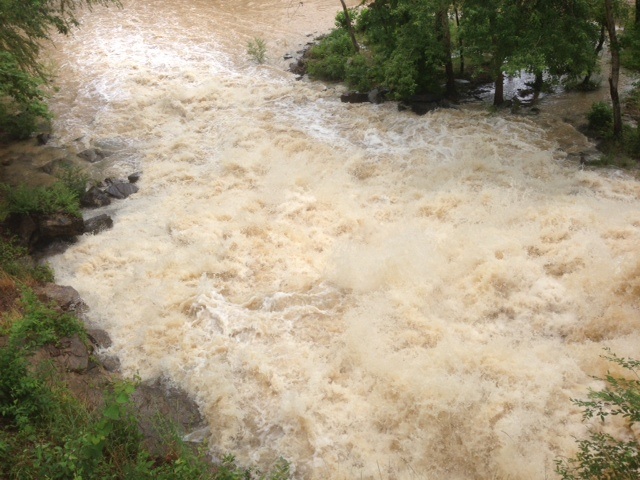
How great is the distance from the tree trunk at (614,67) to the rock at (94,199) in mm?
12095

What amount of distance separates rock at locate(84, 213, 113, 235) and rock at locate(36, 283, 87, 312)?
1.95m

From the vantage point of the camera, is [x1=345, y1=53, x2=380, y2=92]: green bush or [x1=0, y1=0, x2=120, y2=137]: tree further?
[x1=345, y1=53, x2=380, y2=92]: green bush

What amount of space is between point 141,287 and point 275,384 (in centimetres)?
349

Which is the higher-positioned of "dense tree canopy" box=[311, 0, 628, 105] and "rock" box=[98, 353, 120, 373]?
"dense tree canopy" box=[311, 0, 628, 105]

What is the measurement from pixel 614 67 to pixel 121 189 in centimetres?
1201

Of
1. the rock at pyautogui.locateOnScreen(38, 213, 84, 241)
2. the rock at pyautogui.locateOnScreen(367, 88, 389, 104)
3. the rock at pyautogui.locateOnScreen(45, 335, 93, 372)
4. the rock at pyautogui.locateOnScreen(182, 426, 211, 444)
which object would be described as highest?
the rock at pyautogui.locateOnScreen(367, 88, 389, 104)

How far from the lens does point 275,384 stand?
672 cm

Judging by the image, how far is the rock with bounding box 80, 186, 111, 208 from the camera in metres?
11.1

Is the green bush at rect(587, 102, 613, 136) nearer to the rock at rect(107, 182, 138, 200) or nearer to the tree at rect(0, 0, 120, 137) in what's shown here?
the rock at rect(107, 182, 138, 200)

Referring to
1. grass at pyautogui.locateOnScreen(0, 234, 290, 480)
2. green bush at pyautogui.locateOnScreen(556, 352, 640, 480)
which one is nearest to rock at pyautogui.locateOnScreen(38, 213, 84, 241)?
grass at pyautogui.locateOnScreen(0, 234, 290, 480)

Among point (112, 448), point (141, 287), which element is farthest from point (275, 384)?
point (141, 287)

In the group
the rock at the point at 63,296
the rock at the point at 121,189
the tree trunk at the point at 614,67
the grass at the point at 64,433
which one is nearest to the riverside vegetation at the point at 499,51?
the tree trunk at the point at 614,67

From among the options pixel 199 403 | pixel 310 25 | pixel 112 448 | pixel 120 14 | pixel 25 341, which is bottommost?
pixel 199 403

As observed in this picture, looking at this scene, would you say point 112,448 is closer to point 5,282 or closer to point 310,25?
point 5,282
